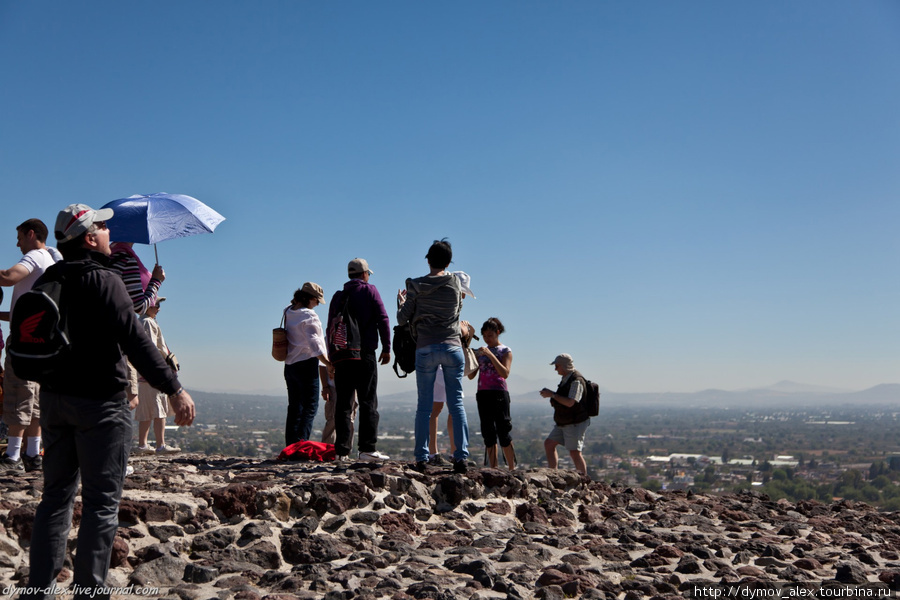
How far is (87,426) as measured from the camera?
382 cm

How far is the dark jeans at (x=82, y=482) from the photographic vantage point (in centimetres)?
382

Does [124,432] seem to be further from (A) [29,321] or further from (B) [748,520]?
(B) [748,520]

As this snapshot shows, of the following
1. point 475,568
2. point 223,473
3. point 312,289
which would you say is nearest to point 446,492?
point 475,568

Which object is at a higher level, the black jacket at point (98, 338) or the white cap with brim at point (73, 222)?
the white cap with brim at point (73, 222)

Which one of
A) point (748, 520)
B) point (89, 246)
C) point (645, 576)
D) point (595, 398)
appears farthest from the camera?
point (595, 398)

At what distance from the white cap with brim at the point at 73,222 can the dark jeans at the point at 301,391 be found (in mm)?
4959

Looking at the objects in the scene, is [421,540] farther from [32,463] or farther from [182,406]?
[32,463]

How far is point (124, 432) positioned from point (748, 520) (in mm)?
7566

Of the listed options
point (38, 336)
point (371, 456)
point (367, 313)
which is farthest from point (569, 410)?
point (38, 336)

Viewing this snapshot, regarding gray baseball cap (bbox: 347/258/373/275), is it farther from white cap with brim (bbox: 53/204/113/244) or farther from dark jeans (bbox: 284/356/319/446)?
white cap with brim (bbox: 53/204/113/244)

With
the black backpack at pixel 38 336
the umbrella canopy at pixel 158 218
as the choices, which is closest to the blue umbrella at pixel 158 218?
the umbrella canopy at pixel 158 218

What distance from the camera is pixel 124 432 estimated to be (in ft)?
13.0

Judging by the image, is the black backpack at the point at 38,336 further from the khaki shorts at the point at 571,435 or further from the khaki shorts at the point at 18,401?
the khaki shorts at the point at 571,435

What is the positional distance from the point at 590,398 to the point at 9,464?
694 cm
